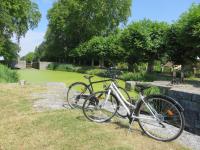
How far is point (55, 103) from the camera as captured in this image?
8055 millimetres

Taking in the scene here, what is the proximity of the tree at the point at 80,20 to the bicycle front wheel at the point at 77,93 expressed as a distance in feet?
107

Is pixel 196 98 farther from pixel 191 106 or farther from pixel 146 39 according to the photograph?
pixel 146 39

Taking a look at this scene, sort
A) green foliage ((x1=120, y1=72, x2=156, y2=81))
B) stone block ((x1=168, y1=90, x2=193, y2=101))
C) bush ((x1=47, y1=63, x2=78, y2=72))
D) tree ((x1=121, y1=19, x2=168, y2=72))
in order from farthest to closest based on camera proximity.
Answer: bush ((x1=47, y1=63, x2=78, y2=72)) → tree ((x1=121, y1=19, x2=168, y2=72)) → green foliage ((x1=120, y1=72, x2=156, y2=81)) → stone block ((x1=168, y1=90, x2=193, y2=101))

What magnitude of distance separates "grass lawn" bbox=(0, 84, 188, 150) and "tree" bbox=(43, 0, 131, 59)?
34423 millimetres

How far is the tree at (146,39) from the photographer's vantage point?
74.8ft

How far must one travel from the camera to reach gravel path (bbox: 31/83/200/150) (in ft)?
17.2

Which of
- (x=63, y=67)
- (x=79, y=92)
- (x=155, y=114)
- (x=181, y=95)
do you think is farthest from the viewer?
(x=63, y=67)

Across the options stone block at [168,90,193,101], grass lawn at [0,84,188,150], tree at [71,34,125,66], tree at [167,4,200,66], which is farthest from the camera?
tree at [71,34,125,66]

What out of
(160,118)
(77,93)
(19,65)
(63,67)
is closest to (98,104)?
(160,118)

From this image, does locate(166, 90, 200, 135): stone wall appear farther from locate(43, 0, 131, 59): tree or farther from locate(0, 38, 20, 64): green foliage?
locate(43, 0, 131, 59): tree

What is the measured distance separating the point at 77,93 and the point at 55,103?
22.8 inches

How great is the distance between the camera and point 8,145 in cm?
482

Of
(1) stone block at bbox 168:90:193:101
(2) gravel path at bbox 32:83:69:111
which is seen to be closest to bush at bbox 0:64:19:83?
(2) gravel path at bbox 32:83:69:111

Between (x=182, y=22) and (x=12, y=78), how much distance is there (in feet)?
31.3
